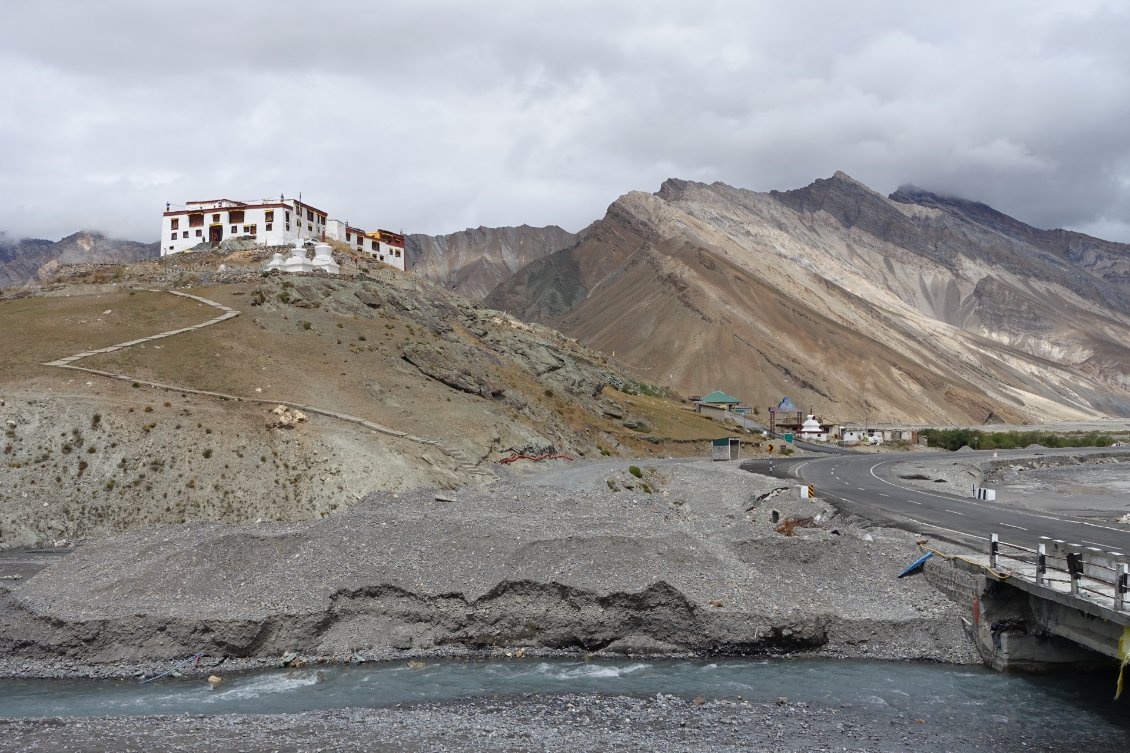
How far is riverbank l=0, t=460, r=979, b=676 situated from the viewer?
22.2m

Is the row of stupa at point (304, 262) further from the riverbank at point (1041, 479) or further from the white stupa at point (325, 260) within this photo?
the riverbank at point (1041, 479)

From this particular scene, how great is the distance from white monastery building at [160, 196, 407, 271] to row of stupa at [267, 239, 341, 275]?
920 centimetres

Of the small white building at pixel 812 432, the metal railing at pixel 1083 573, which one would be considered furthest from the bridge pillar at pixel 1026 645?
the small white building at pixel 812 432

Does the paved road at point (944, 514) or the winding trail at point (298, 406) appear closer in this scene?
the paved road at point (944, 514)

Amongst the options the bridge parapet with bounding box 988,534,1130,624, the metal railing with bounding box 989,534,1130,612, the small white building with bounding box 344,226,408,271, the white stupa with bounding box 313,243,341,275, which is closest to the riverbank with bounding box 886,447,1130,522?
the bridge parapet with bounding box 988,534,1130,624

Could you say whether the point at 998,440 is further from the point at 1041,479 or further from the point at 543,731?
the point at 543,731

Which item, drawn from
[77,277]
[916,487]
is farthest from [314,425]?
[77,277]

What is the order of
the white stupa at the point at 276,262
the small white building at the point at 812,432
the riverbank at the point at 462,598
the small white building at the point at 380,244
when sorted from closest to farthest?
the riverbank at the point at 462,598, the white stupa at the point at 276,262, the small white building at the point at 380,244, the small white building at the point at 812,432

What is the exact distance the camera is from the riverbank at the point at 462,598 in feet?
72.9

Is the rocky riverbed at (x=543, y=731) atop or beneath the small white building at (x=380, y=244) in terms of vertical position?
beneath

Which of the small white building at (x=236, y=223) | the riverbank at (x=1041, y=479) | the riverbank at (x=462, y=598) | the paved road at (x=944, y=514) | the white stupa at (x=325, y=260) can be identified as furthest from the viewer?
the small white building at (x=236, y=223)

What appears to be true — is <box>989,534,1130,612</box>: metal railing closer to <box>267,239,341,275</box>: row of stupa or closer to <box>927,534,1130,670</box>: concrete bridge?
<box>927,534,1130,670</box>: concrete bridge

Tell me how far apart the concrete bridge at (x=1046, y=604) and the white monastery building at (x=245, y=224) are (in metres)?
69.4

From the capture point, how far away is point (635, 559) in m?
24.8
